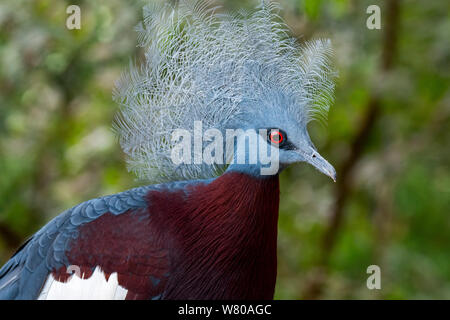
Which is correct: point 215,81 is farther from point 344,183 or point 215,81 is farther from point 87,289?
point 344,183

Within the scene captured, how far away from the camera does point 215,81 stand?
1.71 meters

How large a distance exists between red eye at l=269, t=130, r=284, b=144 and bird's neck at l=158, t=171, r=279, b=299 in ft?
0.37

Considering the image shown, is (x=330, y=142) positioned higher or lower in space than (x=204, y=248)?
higher

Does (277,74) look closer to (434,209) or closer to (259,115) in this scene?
(259,115)

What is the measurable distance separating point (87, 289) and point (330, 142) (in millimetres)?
2764

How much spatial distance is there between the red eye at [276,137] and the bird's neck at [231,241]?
113 mm

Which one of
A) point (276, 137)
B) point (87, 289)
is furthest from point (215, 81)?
point (87, 289)

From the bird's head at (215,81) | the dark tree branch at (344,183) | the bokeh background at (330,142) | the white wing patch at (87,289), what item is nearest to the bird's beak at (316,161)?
the bird's head at (215,81)

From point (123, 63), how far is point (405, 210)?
2.24 meters

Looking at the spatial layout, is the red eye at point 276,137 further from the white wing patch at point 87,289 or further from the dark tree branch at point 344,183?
the dark tree branch at point 344,183

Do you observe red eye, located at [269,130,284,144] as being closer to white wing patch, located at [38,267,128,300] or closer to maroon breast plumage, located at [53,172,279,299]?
maroon breast plumage, located at [53,172,279,299]

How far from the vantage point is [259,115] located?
163cm

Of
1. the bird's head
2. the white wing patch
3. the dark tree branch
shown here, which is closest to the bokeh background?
the dark tree branch

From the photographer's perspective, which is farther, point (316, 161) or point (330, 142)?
point (330, 142)
